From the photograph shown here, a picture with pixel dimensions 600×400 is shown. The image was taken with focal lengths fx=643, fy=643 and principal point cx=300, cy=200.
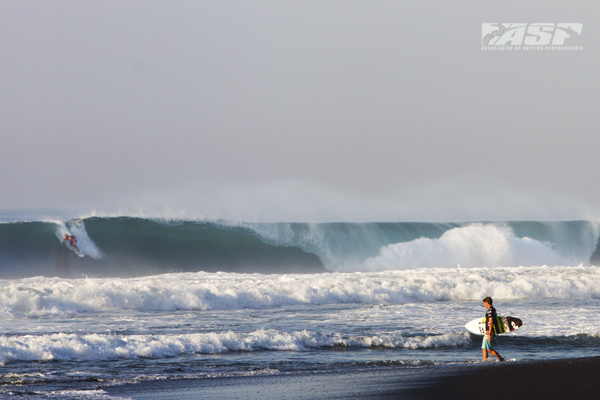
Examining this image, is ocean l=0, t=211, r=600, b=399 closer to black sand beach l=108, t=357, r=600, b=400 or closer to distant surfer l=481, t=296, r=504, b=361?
distant surfer l=481, t=296, r=504, b=361

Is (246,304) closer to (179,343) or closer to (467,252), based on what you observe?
(179,343)

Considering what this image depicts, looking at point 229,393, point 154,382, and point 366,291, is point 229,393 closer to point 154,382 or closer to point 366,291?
point 154,382

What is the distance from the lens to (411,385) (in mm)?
6523

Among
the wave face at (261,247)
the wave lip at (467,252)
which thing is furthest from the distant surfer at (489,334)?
the wave lip at (467,252)

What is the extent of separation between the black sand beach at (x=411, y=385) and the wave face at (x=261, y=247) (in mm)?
14869

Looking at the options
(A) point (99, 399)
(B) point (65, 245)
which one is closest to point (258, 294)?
(A) point (99, 399)

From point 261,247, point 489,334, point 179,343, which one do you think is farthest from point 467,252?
point 179,343

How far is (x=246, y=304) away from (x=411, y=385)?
7.22 metres

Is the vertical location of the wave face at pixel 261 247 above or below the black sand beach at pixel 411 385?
above

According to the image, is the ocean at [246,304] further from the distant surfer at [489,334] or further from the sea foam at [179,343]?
the distant surfer at [489,334]

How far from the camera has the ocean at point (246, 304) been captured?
800cm

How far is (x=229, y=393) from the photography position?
630 cm

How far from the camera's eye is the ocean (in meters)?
8.00

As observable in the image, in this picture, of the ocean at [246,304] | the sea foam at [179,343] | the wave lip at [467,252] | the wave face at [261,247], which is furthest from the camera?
the wave lip at [467,252]
